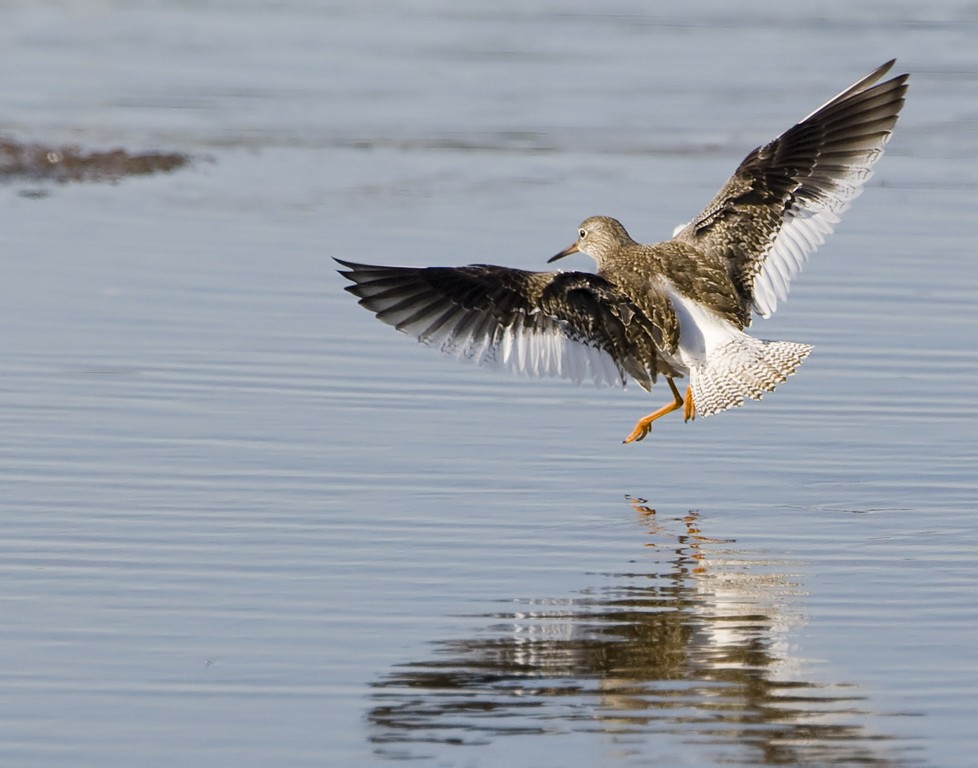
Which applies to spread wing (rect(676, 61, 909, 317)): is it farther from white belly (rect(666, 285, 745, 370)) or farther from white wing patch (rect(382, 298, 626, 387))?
white wing patch (rect(382, 298, 626, 387))

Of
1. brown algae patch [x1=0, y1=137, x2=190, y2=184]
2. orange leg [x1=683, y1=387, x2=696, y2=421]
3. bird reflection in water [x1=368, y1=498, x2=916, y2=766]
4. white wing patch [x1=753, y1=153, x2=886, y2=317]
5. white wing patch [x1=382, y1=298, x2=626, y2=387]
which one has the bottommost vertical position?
bird reflection in water [x1=368, y1=498, x2=916, y2=766]

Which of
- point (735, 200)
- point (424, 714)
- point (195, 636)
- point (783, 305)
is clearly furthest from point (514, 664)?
point (783, 305)

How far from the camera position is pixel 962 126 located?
18547 mm

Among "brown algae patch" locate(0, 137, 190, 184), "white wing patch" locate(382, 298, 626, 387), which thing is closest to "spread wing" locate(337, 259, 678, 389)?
"white wing patch" locate(382, 298, 626, 387)

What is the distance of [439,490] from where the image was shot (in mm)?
8336

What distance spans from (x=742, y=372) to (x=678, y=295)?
0.66 m

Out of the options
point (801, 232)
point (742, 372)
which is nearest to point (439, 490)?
point (742, 372)

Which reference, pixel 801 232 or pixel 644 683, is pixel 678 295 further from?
pixel 644 683

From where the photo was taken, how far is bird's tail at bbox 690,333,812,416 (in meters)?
8.57

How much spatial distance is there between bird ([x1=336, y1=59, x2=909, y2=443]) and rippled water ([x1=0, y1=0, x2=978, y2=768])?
0.48m

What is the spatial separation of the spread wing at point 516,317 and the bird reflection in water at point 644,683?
1.62 m

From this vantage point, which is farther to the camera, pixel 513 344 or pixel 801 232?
pixel 801 232

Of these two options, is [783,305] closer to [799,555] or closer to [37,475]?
[799,555]

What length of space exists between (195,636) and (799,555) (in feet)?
8.27
